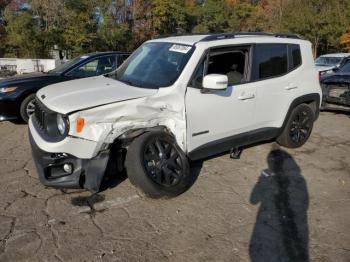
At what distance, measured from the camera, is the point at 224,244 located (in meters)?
3.36

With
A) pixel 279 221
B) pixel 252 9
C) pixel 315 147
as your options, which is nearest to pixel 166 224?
pixel 279 221

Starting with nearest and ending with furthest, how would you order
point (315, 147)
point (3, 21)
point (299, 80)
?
1. point (299, 80)
2. point (315, 147)
3. point (3, 21)

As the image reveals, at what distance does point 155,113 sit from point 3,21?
42.4 metres

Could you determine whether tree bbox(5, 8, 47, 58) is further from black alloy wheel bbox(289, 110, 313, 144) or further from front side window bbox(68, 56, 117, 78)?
black alloy wheel bbox(289, 110, 313, 144)

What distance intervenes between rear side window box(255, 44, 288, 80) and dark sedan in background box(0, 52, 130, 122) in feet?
12.8

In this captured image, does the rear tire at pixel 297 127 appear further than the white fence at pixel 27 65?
No

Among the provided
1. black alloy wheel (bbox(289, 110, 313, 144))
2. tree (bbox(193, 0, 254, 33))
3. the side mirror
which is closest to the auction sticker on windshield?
the side mirror

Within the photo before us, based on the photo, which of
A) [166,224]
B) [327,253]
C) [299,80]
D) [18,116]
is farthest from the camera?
[18,116]

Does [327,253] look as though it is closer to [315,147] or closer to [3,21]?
[315,147]

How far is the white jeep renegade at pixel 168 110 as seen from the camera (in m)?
3.76

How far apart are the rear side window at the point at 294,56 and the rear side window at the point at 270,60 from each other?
0.38 ft

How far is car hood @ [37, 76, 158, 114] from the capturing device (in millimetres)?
3745

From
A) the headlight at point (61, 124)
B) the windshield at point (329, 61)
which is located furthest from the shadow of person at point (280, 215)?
the windshield at point (329, 61)

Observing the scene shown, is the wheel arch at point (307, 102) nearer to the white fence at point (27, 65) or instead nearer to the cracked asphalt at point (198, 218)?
the cracked asphalt at point (198, 218)
